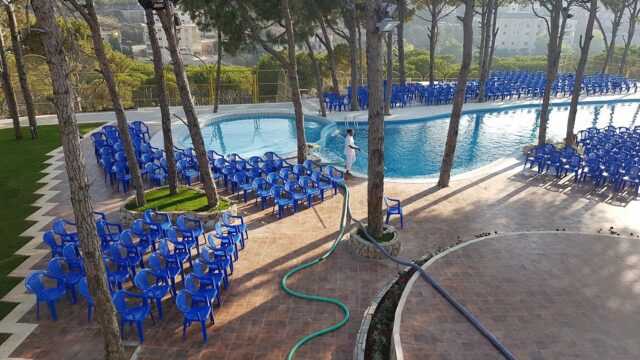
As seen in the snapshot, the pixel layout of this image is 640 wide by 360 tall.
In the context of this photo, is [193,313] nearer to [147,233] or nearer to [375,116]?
[147,233]

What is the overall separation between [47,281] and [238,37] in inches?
485

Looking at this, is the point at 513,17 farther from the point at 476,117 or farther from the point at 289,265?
the point at 289,265

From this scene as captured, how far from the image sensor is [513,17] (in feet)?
502

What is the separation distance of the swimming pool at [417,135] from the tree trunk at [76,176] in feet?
36.2

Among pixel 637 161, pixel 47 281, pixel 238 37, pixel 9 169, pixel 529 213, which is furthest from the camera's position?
pixel 238 37

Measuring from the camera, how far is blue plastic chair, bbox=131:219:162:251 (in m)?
8.47

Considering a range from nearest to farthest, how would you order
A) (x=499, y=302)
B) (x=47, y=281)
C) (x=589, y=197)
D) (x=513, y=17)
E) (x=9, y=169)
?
(x=499, y=302) → (x=47, y=281) → (x=589, y=197) → (x=9, y=169) → (x=513, y=17)

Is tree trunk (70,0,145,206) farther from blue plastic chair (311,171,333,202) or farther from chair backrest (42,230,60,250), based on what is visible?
blue plastic chair (311,171,333,202)

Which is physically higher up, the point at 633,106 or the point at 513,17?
the point at 513,17

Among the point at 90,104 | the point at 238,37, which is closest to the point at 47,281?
the point at 238,37

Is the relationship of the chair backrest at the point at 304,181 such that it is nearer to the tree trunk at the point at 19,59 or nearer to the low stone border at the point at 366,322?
the low stone border at the point at 366,322


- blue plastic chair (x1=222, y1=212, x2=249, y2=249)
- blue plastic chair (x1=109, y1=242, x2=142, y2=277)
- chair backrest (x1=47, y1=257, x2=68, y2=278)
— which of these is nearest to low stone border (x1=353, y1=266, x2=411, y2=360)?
blue plastic chair (x1=222, y1=212, x2=249, y2=249)

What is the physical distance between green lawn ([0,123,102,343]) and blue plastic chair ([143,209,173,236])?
2.51m

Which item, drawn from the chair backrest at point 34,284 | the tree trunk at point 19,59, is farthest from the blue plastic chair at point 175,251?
the tree trunk at point 19,59
